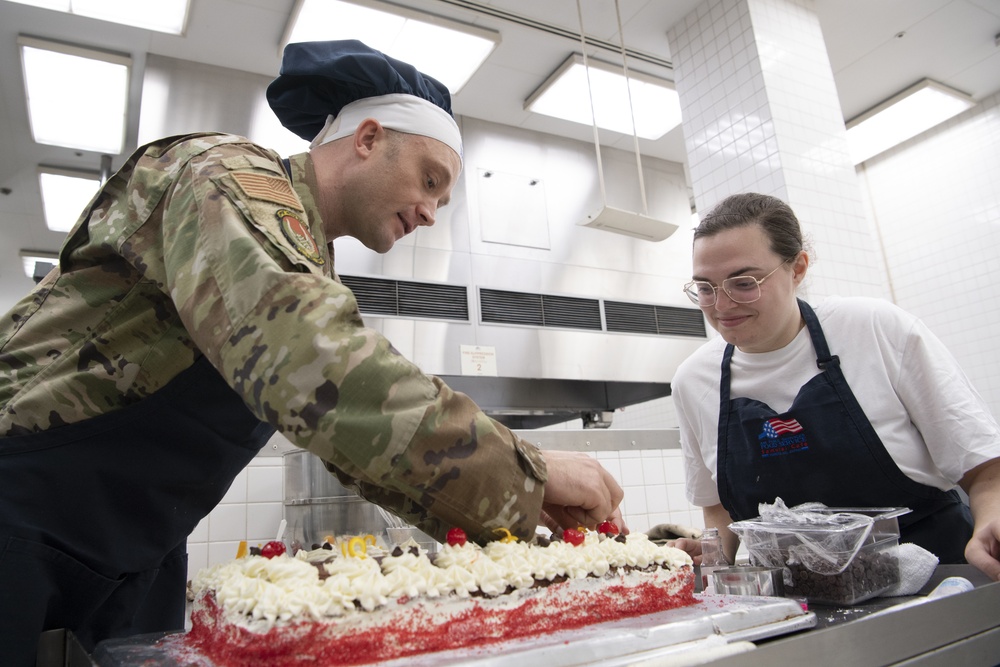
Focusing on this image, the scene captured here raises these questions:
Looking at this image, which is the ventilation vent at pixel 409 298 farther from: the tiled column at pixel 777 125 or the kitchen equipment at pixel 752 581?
the kitchen equipment at pixel 752 581

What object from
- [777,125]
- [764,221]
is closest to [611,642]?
[764,221]

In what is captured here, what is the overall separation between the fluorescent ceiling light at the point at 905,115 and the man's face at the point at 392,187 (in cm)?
433

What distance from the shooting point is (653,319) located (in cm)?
461

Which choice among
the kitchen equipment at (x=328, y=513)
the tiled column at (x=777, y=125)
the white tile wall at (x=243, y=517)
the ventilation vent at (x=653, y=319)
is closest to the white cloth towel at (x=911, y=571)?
the kitchen equipment at (x=328, y=513)

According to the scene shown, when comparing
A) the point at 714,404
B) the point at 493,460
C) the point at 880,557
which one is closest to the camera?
the point at 493,460

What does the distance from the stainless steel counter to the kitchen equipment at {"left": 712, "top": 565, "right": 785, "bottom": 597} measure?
0.24ft

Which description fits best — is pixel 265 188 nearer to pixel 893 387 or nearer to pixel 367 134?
pixel 367 134

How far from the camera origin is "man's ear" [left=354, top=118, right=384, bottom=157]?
1.38 m

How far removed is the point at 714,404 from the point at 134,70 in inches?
143

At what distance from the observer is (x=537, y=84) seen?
14.1ft

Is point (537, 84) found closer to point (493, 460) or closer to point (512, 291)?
point (512, 291)

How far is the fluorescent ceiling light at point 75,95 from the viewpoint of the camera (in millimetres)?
3506

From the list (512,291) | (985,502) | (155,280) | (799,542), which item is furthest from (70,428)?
(512,291)

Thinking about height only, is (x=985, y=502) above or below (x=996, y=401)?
below
